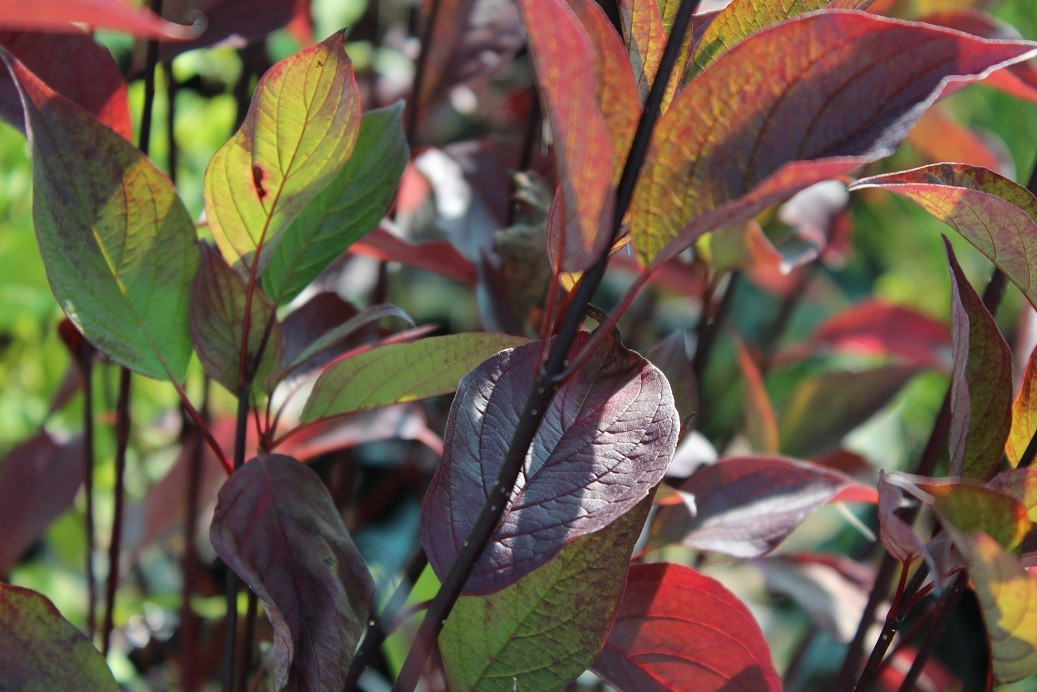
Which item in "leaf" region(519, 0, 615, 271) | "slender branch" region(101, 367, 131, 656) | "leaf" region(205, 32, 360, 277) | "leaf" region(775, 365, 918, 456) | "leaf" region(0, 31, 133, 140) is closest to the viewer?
"leaf" region(519, 0, 615, 271)

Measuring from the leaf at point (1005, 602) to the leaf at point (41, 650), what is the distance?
34 cm

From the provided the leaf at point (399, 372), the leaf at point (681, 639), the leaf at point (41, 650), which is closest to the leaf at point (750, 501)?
the leaf at point (681, 639)

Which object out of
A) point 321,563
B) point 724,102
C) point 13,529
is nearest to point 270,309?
point 321,563

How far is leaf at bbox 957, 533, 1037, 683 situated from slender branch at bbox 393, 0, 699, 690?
0.14 meters

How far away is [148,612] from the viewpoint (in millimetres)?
982

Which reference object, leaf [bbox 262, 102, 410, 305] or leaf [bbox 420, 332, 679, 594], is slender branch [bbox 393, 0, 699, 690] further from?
leaf [bbox 262, 102, 410, 305]

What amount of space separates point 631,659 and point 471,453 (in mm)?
134

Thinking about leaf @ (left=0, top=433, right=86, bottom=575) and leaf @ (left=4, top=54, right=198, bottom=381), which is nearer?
leaf @ (left=4, top=54, right=198, bottom=381)

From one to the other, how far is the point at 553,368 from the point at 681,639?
0.59 feet

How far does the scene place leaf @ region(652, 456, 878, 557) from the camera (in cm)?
47

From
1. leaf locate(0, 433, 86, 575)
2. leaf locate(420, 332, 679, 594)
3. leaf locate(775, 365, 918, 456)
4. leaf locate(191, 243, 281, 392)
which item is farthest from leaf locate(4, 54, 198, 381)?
leaf locate(775, 365, 918, 456)

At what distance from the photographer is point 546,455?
1.18 ft

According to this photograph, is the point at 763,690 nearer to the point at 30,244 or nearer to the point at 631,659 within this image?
the point at 631,659

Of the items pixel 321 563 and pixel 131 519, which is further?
pixel 131 519
